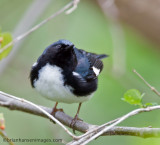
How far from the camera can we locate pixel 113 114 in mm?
4629

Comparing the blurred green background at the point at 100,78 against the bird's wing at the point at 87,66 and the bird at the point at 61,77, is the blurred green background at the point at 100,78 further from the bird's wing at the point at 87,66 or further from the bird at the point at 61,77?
the bird at the point at 61,77

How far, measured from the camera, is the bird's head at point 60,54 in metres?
2.87

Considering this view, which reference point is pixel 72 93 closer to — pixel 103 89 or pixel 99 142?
pixel 99 142

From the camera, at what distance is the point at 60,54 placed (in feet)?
9.51

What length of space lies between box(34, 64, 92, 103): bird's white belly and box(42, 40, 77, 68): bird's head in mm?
77

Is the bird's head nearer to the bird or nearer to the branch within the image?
the bird

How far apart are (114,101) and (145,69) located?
0.79m

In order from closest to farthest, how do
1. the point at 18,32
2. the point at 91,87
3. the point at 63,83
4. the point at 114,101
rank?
the point at 63,83, the point at 91,87, the point at 18,32, the point at 114,101

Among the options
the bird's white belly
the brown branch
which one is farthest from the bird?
the brown branch

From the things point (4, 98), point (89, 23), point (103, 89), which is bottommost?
point (103, 89)

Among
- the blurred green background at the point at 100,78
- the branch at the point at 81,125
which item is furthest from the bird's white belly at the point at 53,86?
the blurred green background at the point at 100,78

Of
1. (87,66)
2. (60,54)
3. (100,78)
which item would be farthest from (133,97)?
(100,78)

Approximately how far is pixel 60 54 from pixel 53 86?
0.29m

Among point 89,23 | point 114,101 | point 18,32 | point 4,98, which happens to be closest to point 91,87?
point 4,98
